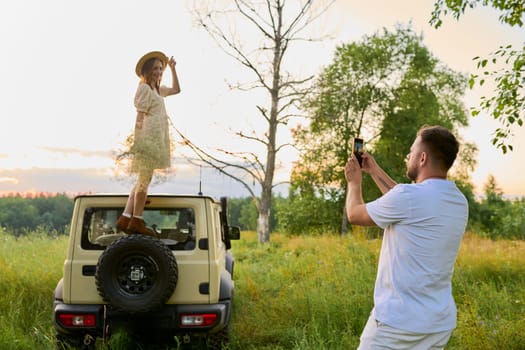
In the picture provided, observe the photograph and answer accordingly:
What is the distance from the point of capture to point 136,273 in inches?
197

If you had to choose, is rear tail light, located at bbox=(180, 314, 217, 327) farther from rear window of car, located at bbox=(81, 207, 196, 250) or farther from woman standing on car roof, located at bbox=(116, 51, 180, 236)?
woman standing on car roof, located at bbox=(116, 51, 180, 236)

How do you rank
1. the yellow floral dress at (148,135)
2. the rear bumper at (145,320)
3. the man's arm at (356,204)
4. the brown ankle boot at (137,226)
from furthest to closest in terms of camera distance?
the yellow floral dress at (148,135) < the brown ankle boot at (137,226) < the rear bumper at (145,320) < the man's arm at (356,204)

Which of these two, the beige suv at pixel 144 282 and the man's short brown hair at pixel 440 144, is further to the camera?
the beige suv at pixel 144 282

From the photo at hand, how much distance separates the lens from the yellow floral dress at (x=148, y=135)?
216 inches

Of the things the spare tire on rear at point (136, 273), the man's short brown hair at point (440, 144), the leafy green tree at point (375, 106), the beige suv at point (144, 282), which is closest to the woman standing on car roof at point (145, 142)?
the beige suv at point (144, 282)

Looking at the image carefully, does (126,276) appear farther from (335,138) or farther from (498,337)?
(335,138)

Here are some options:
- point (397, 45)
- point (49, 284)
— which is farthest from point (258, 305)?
point (397, 45)

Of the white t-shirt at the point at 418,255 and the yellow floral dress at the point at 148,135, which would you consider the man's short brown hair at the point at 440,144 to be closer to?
the white t-shirt at the point at 418,255

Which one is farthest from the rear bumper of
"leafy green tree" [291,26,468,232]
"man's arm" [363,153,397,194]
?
"leafy green tree" [291,26,468,232]

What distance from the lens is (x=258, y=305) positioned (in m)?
7.18

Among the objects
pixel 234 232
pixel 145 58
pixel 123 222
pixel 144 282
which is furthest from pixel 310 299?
pixel 145 58

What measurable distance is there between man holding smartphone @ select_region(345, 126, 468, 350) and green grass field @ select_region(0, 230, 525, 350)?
2576 mm

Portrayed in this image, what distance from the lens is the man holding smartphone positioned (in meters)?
2.61

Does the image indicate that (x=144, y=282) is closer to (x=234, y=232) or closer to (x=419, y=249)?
(x=234, y=232)
